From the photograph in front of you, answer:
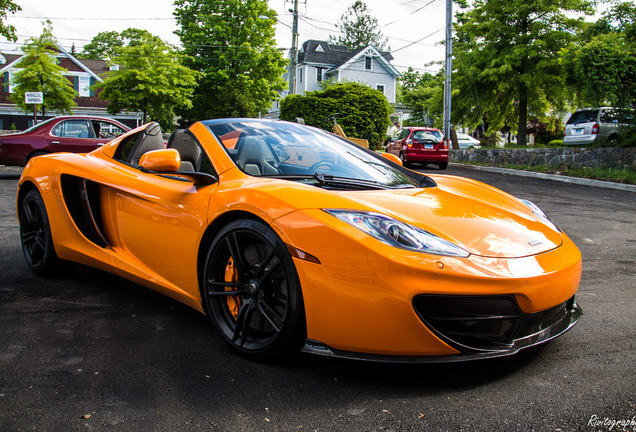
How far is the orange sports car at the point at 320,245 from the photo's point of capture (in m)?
2.22

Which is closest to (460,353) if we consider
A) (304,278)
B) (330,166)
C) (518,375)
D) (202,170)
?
(518,375)

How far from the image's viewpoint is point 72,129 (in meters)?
13.3

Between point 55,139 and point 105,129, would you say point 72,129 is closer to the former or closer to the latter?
point 55,139

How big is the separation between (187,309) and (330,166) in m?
1.30

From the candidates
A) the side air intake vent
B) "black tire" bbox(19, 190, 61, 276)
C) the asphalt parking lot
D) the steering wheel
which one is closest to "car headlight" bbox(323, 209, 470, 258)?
the asphalt parking lot

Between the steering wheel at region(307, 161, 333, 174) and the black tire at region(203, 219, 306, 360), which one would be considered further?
the steering wheel at region(307, 161, 333, 174)

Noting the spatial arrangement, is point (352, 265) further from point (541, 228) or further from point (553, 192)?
point (553, 192)

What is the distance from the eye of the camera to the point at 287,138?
3.44m

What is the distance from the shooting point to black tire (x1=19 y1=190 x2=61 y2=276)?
13.3ft

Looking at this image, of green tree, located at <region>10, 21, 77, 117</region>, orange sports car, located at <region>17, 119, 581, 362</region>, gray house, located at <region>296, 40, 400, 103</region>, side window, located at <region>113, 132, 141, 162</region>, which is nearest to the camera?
orange sports car, located at <region>17, 119, 581, 362</region>

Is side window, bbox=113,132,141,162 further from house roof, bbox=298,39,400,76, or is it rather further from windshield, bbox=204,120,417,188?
house roof, bbox=298,39,400,76

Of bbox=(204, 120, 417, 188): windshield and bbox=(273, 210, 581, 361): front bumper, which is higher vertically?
bbox=(204, 120, 417, 188): windshield

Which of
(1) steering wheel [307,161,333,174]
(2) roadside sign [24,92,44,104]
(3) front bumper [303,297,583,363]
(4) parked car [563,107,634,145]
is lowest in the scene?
(3) front bumper [303,297,583,363]

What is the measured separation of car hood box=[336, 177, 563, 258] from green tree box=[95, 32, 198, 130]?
94.7ft
